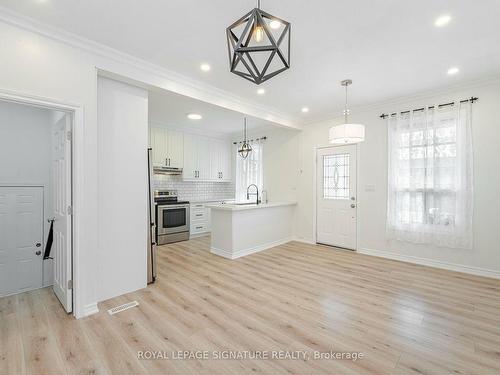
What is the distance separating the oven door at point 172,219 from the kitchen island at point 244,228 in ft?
4.36

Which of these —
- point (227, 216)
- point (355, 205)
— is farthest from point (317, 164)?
point (227, 216)

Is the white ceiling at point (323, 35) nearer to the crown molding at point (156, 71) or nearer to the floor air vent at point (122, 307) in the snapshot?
the crown molding at point (156, 71)

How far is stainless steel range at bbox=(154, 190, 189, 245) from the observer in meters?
5.38

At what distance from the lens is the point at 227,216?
4.40 metres

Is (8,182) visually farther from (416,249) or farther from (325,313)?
→ (416,249)

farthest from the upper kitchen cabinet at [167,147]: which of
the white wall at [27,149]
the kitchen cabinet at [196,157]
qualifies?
the white wall at [27,149]

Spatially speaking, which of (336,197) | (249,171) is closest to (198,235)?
(249,171)

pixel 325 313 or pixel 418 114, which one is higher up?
pixel 418 114

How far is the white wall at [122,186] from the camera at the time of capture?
2729 millimetres

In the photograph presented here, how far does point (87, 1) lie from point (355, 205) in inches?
191

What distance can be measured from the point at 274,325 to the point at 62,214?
2541mm

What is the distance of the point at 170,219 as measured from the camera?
5.52 metres

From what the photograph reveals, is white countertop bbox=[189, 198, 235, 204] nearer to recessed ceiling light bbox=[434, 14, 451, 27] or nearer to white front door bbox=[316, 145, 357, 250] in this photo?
white front door bbox=[316, 145, 357, 250]

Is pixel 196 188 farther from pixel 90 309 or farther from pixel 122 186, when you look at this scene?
pixel 90 309
